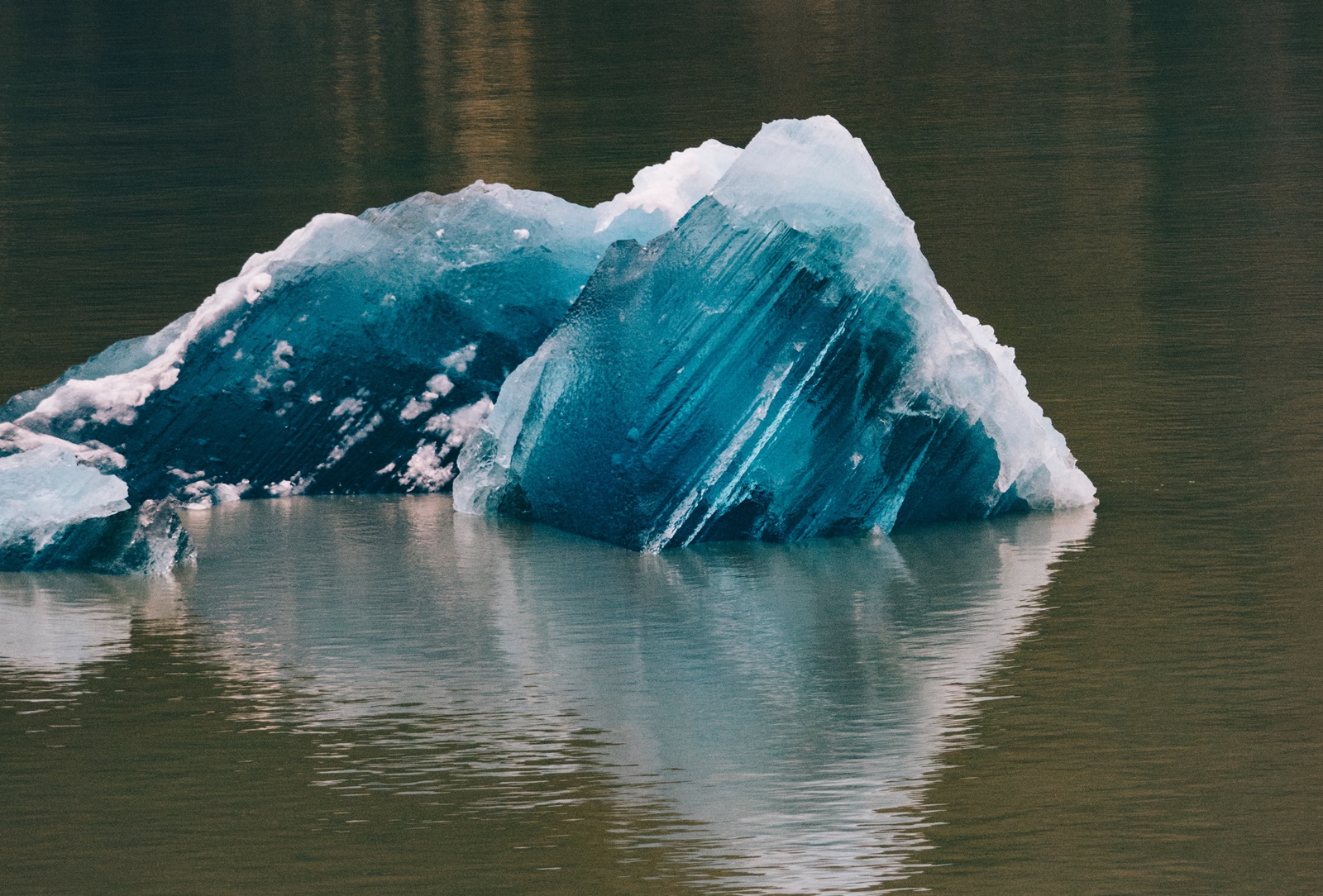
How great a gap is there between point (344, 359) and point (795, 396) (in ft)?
5.96

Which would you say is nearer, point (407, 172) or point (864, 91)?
point (407, 172)

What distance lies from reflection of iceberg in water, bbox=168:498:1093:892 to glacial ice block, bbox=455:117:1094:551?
15 cm

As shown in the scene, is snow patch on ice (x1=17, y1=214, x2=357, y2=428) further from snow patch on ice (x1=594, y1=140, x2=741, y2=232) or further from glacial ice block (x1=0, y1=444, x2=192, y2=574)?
snow patch on ice (x1=594, y1=140, x2=741, y2=232)

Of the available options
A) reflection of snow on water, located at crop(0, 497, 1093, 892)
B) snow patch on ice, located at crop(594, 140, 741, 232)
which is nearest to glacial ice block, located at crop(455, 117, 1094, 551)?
reflection of snow on water, located at crop(0, 497, 1093, 892)

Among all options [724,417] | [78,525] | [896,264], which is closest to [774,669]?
[724,417]

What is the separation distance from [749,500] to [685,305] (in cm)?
66

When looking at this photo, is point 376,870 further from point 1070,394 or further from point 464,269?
point 1070,394

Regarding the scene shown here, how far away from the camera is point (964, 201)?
47.0ft

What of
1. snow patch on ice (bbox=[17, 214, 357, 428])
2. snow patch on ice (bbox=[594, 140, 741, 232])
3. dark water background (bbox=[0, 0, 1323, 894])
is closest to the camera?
dark water background (bbox=[0, 0, 1323, 894])

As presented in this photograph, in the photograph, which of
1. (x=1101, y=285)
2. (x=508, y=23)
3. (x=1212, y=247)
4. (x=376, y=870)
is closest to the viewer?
(x=376, y=870)

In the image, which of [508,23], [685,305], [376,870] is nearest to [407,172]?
[685,305]

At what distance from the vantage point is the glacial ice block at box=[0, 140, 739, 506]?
8602 mm

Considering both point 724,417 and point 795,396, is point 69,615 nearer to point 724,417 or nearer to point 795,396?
point 724,417

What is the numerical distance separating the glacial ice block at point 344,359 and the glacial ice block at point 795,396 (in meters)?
0.93
